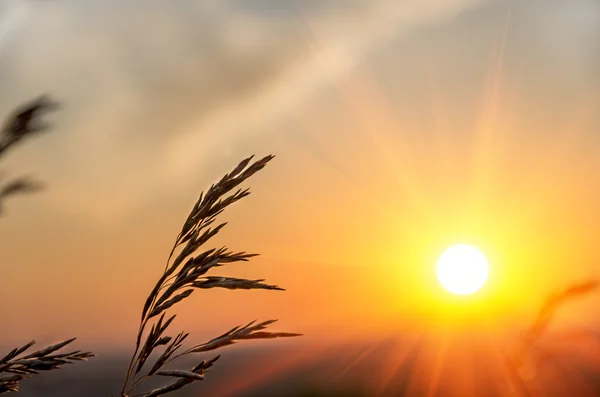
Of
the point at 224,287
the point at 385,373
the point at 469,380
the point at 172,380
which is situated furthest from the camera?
the point at 385,373

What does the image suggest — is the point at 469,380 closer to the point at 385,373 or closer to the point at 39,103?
the point at 385,373

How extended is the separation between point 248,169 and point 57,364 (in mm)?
934

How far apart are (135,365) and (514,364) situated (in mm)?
1748

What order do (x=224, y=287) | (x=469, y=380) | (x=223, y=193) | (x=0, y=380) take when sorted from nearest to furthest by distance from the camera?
1. (x=0, y=380)
2. (x=224, y=287)
3. (x=223, y=193)
4. (x=469, y=380)

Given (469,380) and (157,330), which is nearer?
(157,330)

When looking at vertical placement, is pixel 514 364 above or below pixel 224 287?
below

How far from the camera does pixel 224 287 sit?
2.07 metres

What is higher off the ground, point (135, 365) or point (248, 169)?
point (248, 169)

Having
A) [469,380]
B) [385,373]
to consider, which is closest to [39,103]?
[469,380]

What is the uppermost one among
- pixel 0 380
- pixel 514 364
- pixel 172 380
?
pixel 0 380

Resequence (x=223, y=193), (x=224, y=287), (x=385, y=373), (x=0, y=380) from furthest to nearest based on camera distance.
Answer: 1. (x=385, y=373)
2. (x=223, y=193)
3. (x=224, y=287)
4. (x=0, y=380)

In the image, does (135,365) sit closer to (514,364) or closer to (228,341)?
(228,341)

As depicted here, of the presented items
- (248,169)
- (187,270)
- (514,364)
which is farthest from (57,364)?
(514,364)

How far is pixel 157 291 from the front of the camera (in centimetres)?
202
